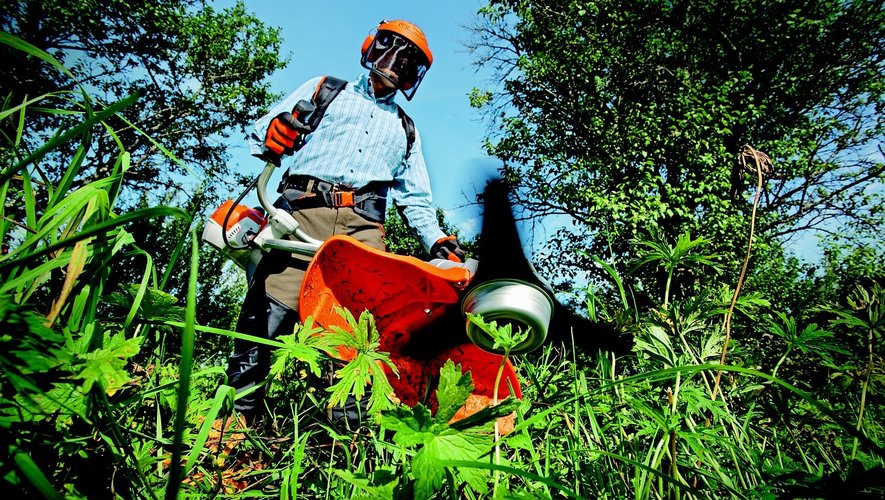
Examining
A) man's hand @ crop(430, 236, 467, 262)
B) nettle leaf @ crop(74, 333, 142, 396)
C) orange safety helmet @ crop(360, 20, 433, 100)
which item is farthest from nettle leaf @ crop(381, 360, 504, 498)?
orange safety helmet @ crop(360, 20, 433, 100)

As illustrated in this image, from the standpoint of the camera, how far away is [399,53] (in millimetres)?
2910

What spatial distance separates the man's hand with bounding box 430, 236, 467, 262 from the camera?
232 cm

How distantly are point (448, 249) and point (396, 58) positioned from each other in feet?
4.99

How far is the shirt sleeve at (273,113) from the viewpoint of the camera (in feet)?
8.19

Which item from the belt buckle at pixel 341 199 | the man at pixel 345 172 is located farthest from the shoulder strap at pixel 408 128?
the belt buckle at pixel 341 199

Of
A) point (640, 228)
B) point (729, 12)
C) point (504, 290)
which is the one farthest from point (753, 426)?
point (729, 12)

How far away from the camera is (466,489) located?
639 millimetres

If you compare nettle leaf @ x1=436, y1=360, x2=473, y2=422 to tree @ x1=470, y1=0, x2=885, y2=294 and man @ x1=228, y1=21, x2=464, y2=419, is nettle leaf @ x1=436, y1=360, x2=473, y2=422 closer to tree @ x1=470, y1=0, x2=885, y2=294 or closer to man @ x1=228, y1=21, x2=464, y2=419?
man @ x1=228, y1=21, x2=464, y2=419

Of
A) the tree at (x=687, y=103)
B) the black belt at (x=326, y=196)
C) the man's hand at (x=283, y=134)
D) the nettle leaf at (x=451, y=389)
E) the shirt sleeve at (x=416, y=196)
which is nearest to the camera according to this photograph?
the nettle leaf at (x=451, y=389)

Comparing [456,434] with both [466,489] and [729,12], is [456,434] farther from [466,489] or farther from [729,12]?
[729,12]

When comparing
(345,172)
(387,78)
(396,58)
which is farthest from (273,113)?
(396,58)

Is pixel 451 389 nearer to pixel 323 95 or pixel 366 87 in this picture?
pixel 323 95

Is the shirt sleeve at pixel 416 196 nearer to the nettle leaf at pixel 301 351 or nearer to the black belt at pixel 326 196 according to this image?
the black belt at pixel 326 196

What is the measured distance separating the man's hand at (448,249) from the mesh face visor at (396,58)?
4.12 ft
